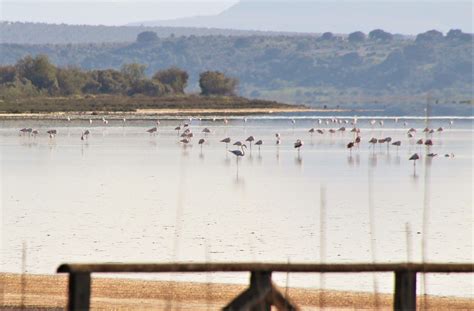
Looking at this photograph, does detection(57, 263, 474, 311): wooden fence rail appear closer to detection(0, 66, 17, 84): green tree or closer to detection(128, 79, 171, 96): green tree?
detection(0, 66, 17, 84): green tree

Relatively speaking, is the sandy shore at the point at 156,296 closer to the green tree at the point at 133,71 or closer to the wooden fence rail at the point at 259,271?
the wooden fence rail at the point at 259,271

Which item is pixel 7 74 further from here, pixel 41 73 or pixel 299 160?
pixel 299 160

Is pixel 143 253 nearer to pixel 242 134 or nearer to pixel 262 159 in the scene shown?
pixel 262 159

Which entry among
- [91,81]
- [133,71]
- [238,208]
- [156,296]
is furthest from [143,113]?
[156,296]

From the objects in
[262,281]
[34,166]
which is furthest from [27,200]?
[262,281]

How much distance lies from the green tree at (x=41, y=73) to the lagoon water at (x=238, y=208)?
215 feet

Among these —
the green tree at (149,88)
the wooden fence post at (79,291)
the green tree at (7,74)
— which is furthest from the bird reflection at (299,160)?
the green tree at (7,74)

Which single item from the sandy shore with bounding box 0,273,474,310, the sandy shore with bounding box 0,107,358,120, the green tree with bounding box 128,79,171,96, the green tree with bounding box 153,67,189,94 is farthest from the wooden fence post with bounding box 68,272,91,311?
the green tree with bounding box 153,67,189,94

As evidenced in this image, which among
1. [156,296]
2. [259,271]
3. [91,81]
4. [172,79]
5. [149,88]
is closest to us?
[259,271]

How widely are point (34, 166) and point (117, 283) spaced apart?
2462 cm

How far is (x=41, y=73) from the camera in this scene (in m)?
119

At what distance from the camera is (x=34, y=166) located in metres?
39.6

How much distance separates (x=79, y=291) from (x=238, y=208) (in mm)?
19863

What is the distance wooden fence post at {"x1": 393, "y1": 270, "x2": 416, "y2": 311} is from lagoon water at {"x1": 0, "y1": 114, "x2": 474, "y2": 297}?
4.86ft
